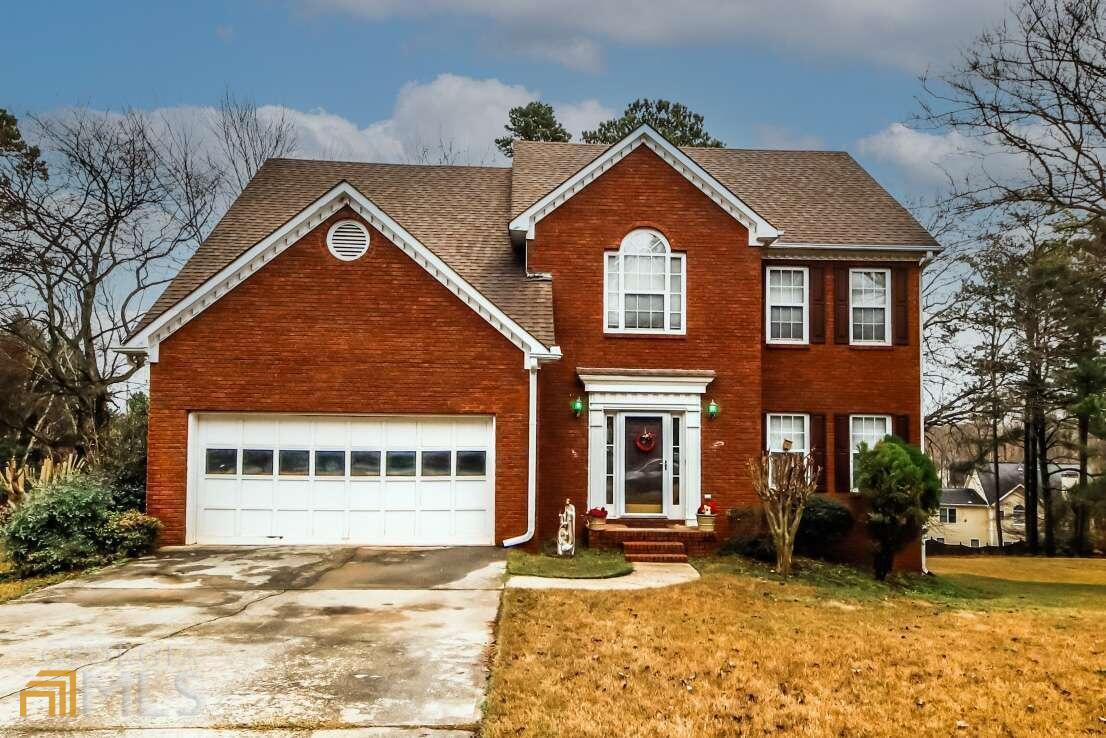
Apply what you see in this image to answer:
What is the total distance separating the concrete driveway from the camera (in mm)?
6625

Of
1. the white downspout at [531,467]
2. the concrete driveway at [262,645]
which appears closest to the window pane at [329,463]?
the concrete driveway at [262,645]

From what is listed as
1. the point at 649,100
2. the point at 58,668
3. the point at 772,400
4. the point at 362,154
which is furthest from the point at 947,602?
the point at 362,154

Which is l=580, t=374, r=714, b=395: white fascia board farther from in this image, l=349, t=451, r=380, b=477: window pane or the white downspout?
l=349, t=451, r=380, b=477: window pane

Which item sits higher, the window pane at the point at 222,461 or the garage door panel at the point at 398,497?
the window pane at the point at 222,461

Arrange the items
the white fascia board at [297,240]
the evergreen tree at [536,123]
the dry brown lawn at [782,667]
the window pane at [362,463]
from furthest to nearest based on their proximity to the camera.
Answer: the evergreen tree at [536,123]
the window pane at [362,463]
the white fascia board at [297,240]
the dry brown lawn at [782,667]

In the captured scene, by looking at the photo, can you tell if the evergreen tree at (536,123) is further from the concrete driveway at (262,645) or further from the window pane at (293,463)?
the concrete driveway at (262,645)

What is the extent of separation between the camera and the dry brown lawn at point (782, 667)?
22.9ft

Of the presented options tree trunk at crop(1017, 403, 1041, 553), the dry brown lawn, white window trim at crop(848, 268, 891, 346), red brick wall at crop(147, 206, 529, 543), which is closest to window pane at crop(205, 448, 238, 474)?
red brick wall at crop(147, 206, 529, 543)

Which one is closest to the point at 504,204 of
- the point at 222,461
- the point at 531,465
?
the point at 531,465

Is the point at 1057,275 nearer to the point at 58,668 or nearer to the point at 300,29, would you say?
the point at 300,29

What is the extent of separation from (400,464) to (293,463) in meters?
1.90

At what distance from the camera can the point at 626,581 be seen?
42.9 feet

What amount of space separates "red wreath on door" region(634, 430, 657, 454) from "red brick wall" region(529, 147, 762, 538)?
3.35 feet

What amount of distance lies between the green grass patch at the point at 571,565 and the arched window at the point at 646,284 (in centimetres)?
480
